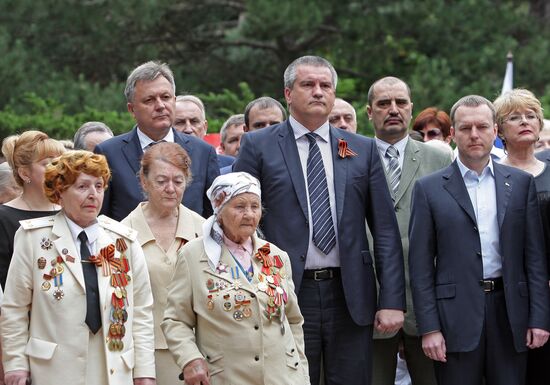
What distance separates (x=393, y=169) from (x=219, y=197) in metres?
1.94

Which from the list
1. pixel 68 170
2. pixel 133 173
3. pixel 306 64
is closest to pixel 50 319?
pixel 68 170

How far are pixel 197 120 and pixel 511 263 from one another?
10.8 ft

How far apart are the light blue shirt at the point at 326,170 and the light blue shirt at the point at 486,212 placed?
0.84 metres

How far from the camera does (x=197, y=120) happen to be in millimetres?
9664

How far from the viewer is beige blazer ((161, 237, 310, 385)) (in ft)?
20.9

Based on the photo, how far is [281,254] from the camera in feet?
21.8

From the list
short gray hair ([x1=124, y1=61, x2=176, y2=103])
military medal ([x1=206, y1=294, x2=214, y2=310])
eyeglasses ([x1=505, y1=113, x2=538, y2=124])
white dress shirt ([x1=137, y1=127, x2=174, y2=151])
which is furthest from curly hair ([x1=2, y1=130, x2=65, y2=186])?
eyeglasses ([x1=505, y1=113, x2=538, y2=124])

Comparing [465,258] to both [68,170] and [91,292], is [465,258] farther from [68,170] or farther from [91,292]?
[68,170]

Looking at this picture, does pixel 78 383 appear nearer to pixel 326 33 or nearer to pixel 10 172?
pixel 10 172

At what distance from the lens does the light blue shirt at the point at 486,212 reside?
731 cm

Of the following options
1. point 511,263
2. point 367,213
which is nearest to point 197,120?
point 367,213

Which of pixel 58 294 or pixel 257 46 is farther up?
pixel 257 46

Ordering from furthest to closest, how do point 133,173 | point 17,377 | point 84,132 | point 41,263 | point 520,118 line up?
1. point 84,132
2. point 520,118
3. point 133,173
4. point 41,263
5. point 17,377

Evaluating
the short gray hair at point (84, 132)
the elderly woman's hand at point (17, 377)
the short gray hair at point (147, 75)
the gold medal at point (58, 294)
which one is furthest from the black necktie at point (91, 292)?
the short gray hair at point (84, 132)
